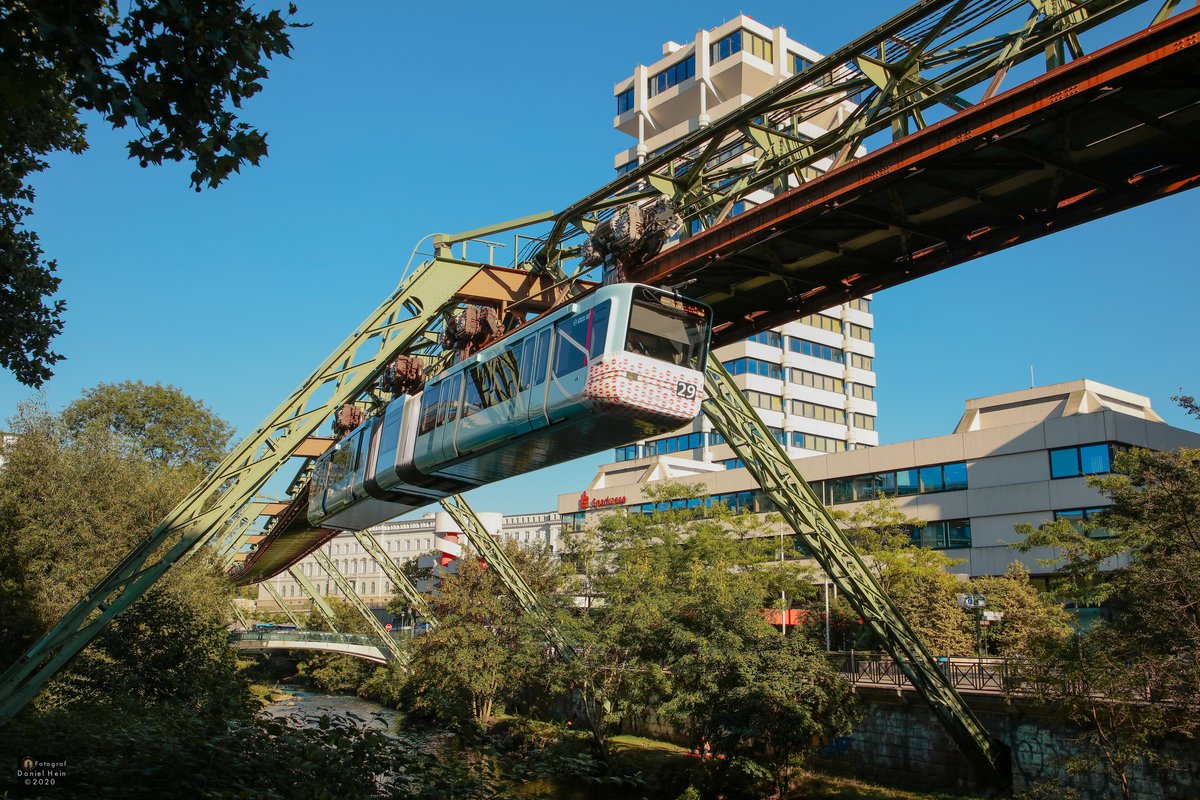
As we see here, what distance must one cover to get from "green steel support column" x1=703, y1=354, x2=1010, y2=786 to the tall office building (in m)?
47.4

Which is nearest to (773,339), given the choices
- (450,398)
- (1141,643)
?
(1141,643)

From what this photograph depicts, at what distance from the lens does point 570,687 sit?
33906 mm

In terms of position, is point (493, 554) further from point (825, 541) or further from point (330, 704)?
point (330, 704)

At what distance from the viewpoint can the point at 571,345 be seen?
48.6ft

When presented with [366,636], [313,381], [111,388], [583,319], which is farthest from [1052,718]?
[111,388]

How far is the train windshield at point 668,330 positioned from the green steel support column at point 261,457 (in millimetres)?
8023

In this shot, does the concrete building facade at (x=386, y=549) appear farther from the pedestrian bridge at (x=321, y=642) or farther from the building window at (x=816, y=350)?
the pedestrian bridge at (x=321, y=642)

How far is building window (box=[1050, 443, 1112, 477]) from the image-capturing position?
3797 centimetres

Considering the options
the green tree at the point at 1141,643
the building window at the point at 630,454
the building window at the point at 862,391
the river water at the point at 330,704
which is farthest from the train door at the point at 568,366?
the building window at the point at 862,391

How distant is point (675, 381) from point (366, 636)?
4899cm

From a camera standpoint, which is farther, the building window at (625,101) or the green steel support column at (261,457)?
the building window at (625,101)

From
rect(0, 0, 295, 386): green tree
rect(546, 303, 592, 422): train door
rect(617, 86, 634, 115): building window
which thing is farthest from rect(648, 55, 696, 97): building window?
rect(0, 0, 295, 386): green tree

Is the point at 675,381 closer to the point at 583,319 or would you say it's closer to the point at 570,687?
the point at 583,319

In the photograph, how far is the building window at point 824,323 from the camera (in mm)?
75300
